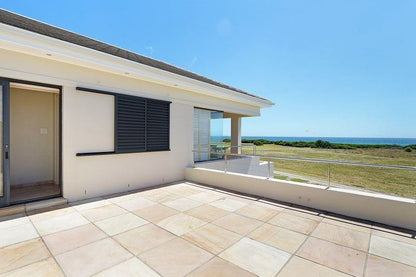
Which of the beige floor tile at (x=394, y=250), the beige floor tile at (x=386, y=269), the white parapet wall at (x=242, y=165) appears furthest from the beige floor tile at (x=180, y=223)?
the white parapet wall at (x=242, y=165)

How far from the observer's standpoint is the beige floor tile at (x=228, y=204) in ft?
13.8

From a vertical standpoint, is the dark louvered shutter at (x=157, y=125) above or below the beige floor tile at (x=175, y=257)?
above

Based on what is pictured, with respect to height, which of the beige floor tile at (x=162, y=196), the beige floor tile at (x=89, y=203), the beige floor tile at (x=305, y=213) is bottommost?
the beige floor tile at (x=305, y=213)

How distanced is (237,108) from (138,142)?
17.0ft

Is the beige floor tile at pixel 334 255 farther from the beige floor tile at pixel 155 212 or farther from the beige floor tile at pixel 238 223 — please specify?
the beige floor tile at pixel 155 212

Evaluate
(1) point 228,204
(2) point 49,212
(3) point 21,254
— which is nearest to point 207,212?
(1) point 228,204

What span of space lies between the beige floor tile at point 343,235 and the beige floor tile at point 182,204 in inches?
92.0

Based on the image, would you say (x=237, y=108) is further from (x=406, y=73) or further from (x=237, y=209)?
(x=406, y=73)

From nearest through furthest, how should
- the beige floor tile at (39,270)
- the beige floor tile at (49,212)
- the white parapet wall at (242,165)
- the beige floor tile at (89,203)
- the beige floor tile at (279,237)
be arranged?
the beige floor tile at (39,270) < the beige floor tile at (279,237) < the beige floor tile at (49,212) < the beige floor tile at (89,203) < the white parapet wall at (242,165)

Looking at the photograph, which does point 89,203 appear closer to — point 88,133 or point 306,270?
point 88,133

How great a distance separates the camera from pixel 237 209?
13.7 feet

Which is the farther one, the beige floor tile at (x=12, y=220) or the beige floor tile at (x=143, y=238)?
the beige floor tile at (x=12, y=220)

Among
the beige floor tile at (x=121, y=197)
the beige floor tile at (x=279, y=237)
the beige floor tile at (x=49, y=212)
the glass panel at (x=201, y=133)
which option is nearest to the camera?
the beige floor tile at (x=279, y=237)

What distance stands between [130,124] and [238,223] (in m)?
3.76
